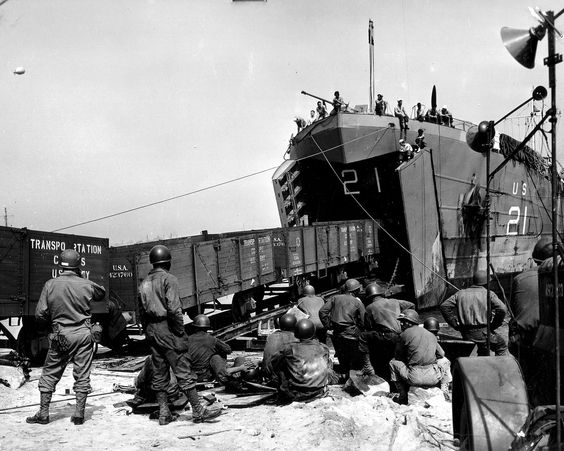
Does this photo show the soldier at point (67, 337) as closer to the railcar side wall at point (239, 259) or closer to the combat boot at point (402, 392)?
the railcar side wall at point (239, 259)

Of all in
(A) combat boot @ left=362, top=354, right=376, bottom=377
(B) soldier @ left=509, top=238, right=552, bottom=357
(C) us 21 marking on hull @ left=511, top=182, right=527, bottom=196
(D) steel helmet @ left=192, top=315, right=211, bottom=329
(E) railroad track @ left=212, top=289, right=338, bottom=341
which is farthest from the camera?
(C) us 21 marking on hull @ left=511, top=182, right=527, bottom=196

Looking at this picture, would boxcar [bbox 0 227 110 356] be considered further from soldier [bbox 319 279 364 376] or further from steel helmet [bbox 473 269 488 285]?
steel helmet [bbox 473 269 488 285]

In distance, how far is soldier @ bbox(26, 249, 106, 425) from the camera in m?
5.46

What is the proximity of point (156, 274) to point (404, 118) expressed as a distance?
12.6 metres

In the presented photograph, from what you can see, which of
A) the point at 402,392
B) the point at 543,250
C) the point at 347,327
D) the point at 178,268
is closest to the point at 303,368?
the point at 402,392

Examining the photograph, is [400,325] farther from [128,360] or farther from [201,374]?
[128,360]

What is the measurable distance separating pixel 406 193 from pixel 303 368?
403 inches

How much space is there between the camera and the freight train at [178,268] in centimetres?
804

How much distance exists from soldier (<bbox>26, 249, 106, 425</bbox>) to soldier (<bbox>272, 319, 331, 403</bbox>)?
2.06 m

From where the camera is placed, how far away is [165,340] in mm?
5602

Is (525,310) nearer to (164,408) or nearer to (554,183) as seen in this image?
(554,183)

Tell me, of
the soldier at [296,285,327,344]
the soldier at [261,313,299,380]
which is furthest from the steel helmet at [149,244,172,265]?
the soldier at [296,285,327,344]

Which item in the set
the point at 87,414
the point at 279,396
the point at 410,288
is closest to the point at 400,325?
the point at 279,396

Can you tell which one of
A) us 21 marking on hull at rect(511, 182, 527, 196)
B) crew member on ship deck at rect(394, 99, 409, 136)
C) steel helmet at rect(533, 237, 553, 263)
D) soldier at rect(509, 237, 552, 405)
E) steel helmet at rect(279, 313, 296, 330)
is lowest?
steel helmet at rect(279, 313, 296, 330)
